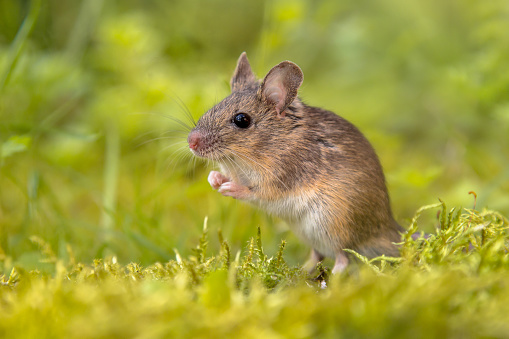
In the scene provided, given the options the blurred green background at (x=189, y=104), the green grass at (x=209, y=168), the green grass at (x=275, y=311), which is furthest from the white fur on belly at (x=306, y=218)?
the green grass at (x=275, y=311)

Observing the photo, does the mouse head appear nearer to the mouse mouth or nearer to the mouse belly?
the mouse mouth

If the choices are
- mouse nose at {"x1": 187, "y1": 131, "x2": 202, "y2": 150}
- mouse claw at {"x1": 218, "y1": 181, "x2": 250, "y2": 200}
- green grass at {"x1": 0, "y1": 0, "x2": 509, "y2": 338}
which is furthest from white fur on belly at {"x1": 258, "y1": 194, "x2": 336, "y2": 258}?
mouse nose at {"x1": 187, "y1": 131, "x2": 202, "y2": 150}

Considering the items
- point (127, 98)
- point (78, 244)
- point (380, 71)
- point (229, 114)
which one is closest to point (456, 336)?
point (229, 114)

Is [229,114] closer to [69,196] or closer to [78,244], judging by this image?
[78,244]

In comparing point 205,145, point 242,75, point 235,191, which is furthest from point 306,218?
point 242,75

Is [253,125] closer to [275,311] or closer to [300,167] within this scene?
[300,167]
